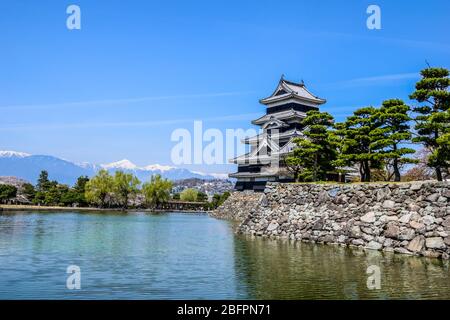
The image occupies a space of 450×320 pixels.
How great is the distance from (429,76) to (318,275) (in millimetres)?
14122

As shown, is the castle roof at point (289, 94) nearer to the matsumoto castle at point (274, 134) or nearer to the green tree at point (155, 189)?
the matsumoto castle at point (274, 134)

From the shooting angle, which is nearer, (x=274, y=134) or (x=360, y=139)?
(x=360, y=139)

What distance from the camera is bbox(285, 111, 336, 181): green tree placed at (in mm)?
29203

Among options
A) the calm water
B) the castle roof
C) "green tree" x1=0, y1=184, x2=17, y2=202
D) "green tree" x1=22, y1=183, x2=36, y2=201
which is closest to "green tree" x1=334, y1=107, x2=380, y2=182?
the calm water

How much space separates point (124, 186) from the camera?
240 feet

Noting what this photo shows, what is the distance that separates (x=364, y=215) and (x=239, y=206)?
31.4m

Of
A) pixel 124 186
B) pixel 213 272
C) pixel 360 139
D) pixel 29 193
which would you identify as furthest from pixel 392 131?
pixel 29 193

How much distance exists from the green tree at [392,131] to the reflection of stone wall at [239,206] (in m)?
23.1

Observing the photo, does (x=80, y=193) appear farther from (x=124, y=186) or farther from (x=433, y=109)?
(x=433, y=109)

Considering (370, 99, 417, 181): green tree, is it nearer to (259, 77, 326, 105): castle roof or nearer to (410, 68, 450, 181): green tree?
(410, 68, 450, 181): green tree

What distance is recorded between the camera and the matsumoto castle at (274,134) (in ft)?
157

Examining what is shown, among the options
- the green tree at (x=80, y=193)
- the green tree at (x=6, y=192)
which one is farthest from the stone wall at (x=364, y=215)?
the green tree at (x=6, y=192)
